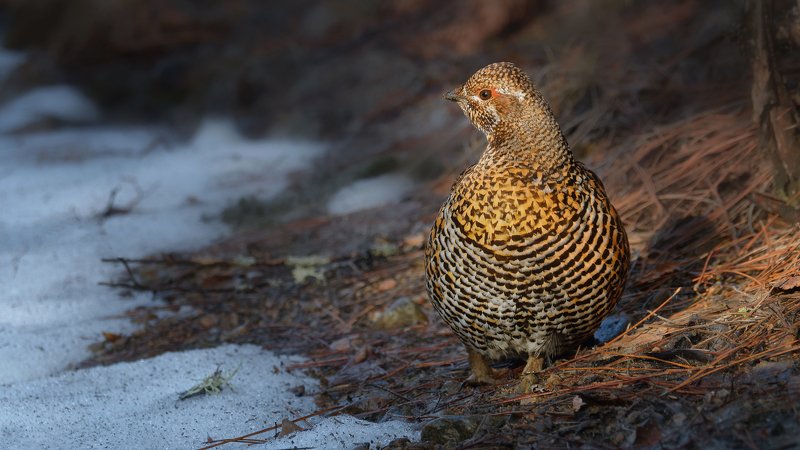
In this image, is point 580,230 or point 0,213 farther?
point 0,213

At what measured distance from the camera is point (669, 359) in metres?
3.34

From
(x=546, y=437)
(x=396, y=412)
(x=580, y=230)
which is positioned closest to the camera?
(x=546, y=437)

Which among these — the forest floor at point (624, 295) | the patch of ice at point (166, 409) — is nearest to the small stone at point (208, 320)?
the forest floor at point (624, 295)

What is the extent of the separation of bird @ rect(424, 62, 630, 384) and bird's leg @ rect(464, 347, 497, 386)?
102 mm

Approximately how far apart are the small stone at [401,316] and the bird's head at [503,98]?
142 centimetres

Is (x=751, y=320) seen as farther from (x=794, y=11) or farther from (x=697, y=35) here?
(x=697, y=35)

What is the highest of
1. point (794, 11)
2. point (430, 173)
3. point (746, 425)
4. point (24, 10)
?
point (24, 10)

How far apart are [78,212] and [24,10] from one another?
409cm

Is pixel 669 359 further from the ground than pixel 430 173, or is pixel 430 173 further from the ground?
pixel 430 173

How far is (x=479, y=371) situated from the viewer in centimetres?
376

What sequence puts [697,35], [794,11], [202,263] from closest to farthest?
[794,11], [202,263], [697,35]

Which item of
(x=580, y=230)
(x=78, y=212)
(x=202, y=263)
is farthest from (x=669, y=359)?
(x=78, y=212)

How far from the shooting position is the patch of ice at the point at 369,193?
21.4 ft

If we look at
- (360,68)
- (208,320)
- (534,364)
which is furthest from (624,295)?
(360,68)
